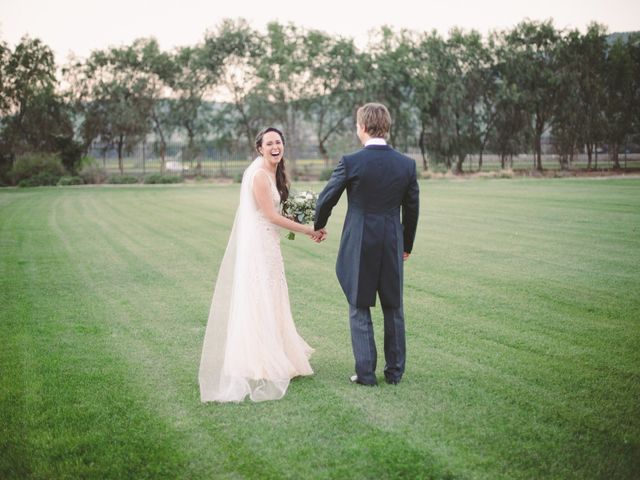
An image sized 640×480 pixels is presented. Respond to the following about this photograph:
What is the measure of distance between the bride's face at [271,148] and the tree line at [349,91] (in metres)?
39.3

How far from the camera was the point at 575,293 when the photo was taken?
8.14 metres

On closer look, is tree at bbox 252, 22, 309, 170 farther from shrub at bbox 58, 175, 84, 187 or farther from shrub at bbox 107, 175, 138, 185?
shrub at bbox 58, 175, 84, 187

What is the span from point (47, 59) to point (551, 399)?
44654 millimetres

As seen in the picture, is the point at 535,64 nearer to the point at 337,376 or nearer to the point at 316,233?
the point at 316,233

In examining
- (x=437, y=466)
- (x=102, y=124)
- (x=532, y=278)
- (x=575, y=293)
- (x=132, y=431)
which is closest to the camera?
(x=437, y=466)

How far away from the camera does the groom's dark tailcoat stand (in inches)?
186

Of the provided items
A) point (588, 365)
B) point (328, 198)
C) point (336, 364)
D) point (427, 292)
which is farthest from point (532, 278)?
point (328, 198)

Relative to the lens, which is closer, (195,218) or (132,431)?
(132,431)

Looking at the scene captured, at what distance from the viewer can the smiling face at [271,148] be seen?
16.9 feet

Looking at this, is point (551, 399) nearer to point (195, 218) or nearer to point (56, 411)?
point (56, 411)

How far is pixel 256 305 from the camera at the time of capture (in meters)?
5.15

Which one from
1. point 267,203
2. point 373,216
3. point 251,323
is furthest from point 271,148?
point 251,323

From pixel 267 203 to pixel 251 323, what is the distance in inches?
39.8

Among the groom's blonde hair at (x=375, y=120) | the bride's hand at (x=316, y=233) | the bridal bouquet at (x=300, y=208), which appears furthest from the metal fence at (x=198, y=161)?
the groom's blonde hair at (x=375, y=120)
